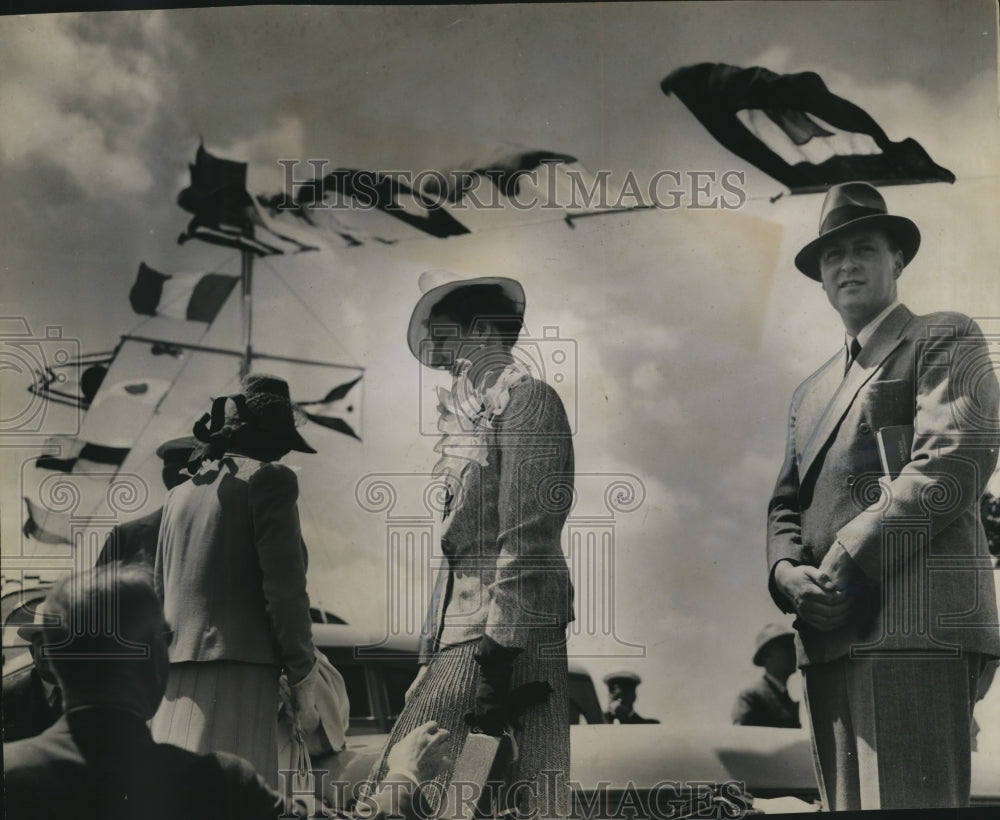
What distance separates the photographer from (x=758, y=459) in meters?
4.52

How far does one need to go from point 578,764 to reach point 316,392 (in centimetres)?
164

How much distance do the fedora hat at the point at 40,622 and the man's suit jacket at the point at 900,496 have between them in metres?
2.60

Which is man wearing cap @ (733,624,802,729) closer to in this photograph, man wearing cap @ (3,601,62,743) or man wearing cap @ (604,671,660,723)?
man wearing cap @ (604,671,660,723)

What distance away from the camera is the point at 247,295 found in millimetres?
4523

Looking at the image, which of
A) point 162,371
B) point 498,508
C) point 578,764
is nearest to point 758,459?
point 498,508

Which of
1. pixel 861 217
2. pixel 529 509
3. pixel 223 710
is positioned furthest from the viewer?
pixel 861 217

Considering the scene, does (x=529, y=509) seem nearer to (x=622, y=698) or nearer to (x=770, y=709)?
(x=622, y=698)

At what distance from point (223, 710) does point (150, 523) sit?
72cm

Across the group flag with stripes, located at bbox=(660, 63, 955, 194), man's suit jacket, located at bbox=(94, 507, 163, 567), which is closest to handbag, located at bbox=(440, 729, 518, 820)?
man's suit jacket, located at bbox=(94, 507, 163, 567)

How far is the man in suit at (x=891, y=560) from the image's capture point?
14.4 ft

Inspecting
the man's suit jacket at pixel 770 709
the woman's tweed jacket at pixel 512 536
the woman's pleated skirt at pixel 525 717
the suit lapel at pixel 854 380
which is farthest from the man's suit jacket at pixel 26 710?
the suit lapel at pixel 854 380

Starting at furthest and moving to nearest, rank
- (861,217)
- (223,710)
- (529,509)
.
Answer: (861,217)
(529,509)
(223,710)

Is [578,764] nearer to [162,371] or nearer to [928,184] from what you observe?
[162,371]

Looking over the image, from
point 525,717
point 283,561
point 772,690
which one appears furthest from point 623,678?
point 283,561
